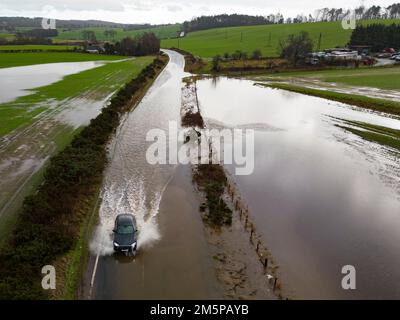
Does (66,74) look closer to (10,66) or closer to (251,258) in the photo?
(10,66)

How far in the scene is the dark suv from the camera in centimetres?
2281

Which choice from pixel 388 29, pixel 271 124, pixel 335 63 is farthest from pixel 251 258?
pixel 388 29

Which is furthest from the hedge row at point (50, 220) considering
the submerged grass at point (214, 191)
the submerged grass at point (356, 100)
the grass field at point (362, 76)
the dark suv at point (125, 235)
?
the grass field at point (362, 76)

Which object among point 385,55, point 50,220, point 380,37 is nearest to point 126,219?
point 50,220

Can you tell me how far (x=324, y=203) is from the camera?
30.4 m

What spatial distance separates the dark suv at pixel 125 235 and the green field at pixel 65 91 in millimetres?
29719

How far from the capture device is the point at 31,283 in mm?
19047

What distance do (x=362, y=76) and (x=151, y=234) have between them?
321 feet

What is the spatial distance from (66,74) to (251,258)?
317 feet

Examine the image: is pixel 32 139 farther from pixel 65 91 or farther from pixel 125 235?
pixel 65 91

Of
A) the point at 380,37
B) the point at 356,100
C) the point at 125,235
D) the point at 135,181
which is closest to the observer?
the point at 125,235

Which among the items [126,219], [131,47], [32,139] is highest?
[131,47]

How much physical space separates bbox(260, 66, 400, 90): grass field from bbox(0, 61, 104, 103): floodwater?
6340cm

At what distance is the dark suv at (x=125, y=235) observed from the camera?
22.8m
